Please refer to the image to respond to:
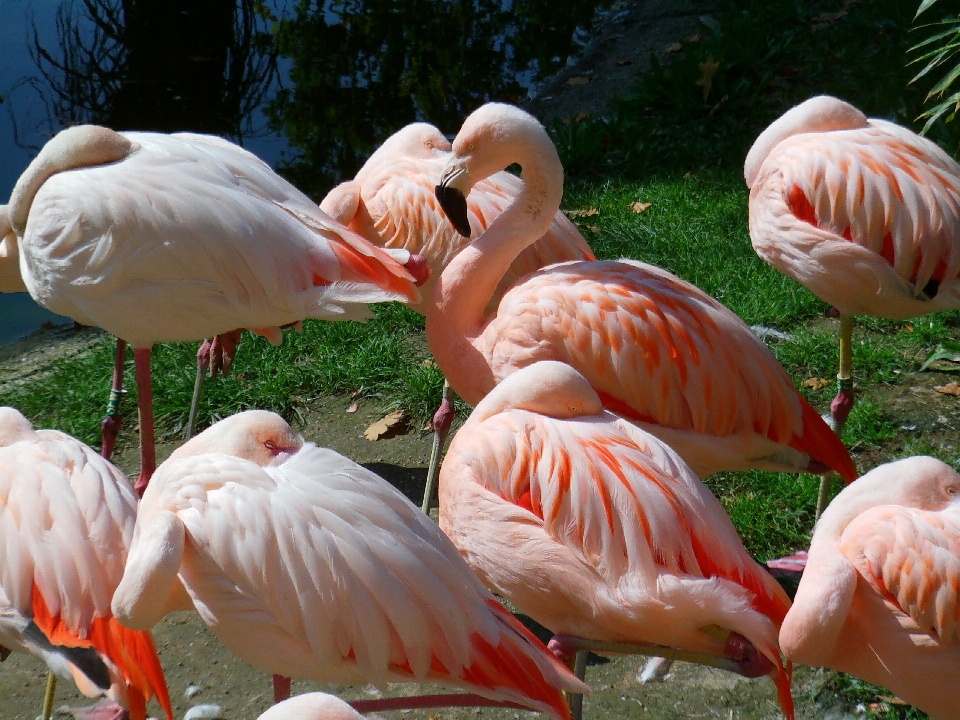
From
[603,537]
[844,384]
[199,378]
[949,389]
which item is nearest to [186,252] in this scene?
[199,378]

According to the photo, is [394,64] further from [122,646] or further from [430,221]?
[122,646]

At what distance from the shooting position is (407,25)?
8.63m

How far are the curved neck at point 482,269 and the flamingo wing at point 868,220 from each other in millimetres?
802

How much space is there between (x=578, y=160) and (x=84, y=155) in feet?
11.2

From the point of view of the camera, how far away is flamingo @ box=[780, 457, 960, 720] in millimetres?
2129

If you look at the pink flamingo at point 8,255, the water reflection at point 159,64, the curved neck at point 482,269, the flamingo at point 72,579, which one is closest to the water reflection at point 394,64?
the water reflection at point 159,64

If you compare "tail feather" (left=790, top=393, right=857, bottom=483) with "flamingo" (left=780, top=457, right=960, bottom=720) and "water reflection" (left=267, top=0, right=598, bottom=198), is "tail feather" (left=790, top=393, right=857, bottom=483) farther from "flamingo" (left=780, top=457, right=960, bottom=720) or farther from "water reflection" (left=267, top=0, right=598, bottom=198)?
"water reflection" (left=267, top=0, right=598, bottom=198)

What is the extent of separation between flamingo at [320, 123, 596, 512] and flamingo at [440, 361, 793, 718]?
1.10 m

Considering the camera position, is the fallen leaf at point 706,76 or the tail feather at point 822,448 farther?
the fallen leaf at point 706,76

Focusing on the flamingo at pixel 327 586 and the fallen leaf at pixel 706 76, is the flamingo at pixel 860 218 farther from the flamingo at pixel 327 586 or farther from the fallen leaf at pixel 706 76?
the fallen leaf at pixel 706 76

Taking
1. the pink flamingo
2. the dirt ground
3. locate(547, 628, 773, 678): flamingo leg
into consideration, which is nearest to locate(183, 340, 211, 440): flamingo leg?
the dirt ground

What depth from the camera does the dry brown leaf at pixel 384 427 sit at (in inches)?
166

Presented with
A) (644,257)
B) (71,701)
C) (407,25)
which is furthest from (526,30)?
(71,701)

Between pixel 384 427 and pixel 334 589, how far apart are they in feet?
6.81
